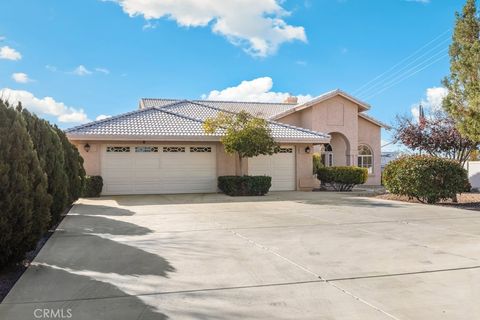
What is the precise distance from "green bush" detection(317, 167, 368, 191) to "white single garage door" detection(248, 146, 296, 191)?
226 centimetres

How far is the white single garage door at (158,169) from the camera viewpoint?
1858 centimetres

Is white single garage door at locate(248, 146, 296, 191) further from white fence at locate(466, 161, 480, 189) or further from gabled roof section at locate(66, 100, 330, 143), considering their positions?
white fence at locate(466, 161, 480, 189)

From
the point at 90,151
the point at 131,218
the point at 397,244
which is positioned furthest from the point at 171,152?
the point at 397,244

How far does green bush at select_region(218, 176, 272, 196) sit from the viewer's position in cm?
1803

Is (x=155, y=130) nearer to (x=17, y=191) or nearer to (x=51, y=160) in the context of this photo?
(x=51, y=160)

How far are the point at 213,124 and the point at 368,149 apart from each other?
14866mm

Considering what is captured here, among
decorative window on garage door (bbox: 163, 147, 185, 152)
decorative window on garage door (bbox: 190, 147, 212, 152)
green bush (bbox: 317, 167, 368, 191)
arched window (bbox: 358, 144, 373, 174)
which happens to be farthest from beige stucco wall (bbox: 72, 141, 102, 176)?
arched window (bbox: 358, 144, 373, 174)

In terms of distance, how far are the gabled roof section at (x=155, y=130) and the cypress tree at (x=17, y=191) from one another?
39.2 feet

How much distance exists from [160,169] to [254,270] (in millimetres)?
13916

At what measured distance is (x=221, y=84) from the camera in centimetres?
3206

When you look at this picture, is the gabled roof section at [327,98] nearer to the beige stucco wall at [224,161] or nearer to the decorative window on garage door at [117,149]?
the beige stucco wall at [224,161]

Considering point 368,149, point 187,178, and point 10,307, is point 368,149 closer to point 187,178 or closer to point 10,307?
point 187,178

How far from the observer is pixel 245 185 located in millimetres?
18047

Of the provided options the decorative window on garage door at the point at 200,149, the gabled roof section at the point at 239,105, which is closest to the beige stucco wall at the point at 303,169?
the decorative window on garage door at the point at 200,149
